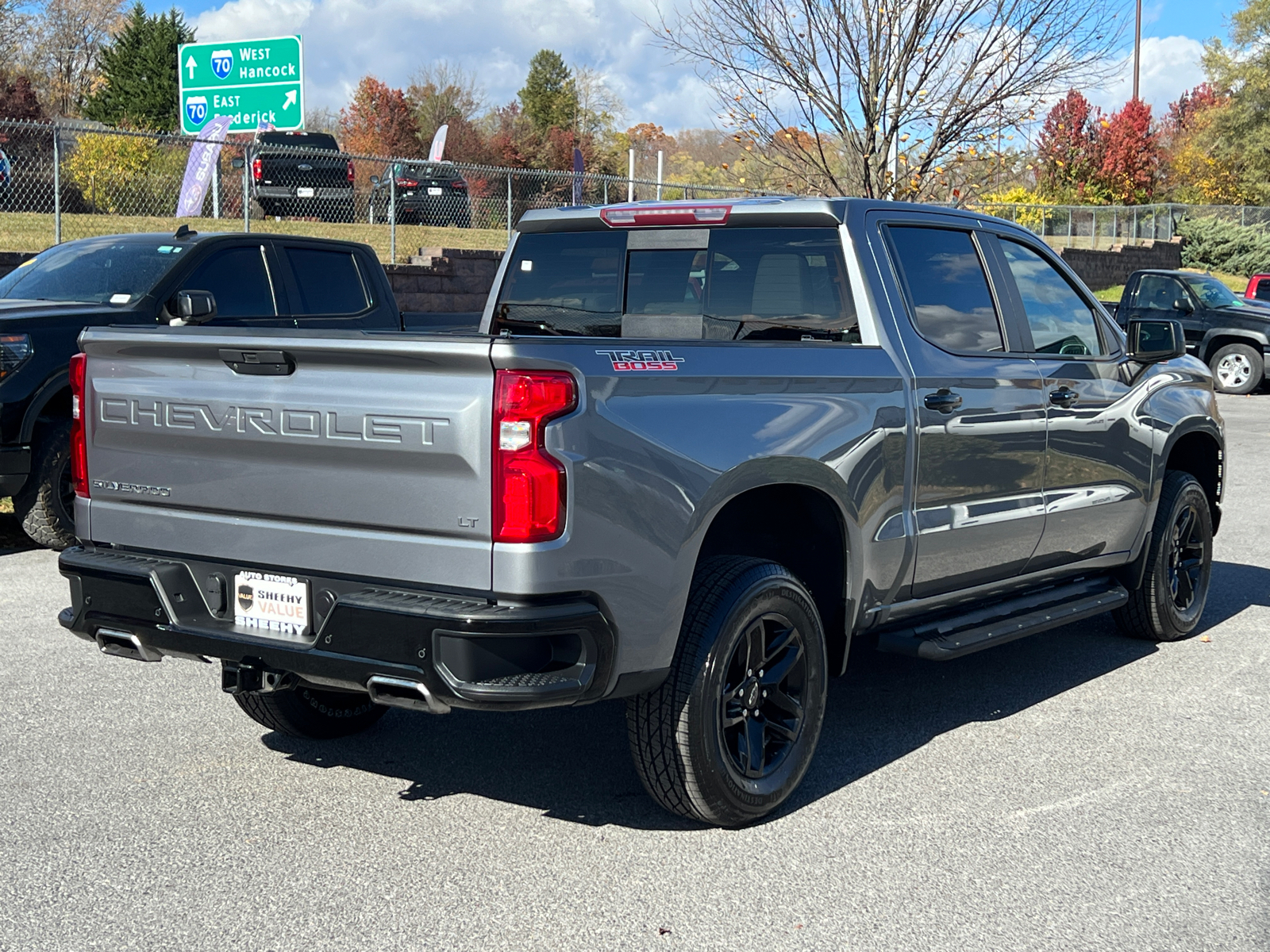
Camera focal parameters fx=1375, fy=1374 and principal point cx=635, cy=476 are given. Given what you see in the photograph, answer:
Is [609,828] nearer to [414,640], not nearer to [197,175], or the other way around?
[414,640]

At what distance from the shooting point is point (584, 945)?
3465 mm

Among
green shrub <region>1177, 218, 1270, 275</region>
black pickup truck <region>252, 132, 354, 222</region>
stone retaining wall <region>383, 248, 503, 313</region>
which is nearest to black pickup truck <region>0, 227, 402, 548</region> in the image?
stone retaining wall <region>383, 248, 503, 313</region>

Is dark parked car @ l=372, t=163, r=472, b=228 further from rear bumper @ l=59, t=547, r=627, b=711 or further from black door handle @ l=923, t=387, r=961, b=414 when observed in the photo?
rear bumper @ l=59, t=547, r=627, b=711

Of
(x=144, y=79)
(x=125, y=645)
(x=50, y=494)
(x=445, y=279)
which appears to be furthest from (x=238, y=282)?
(x=144, y=79)

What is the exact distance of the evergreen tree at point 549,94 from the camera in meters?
64.9

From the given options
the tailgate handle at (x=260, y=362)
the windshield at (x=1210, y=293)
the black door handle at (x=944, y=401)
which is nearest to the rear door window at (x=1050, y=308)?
the black door handle at (x=944, y=401)

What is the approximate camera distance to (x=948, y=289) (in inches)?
210

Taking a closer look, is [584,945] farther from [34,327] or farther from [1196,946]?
[34,327]

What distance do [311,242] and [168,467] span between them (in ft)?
19.4

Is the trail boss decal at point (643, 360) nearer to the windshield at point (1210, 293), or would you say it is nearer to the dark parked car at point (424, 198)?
the dark parked car at point (424, 198)

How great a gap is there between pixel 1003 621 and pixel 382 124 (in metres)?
52.1

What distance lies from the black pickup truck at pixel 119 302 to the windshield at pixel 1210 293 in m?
14.9

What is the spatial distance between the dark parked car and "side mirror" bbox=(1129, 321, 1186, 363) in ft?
50.4

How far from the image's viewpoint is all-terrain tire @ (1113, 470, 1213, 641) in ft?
21.6
